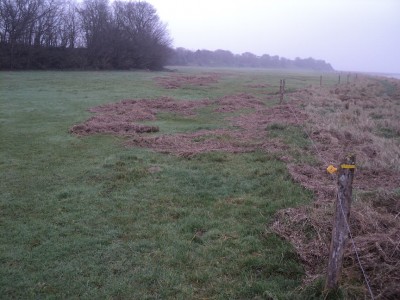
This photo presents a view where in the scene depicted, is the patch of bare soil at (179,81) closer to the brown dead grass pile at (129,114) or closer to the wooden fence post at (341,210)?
the brown dead grass pile at (129,114)

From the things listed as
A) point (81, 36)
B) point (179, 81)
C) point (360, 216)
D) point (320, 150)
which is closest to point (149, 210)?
point (360, 216)

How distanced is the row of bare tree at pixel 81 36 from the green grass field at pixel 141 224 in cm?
5251

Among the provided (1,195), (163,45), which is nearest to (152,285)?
(1,195)

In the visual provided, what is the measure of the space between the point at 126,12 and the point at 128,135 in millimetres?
80207

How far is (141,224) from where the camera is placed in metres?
7.07

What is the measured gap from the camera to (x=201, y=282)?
5.29 metres

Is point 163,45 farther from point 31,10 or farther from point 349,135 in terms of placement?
point 349,135

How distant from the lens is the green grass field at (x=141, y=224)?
521cm

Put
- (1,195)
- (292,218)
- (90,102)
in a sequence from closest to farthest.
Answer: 1. (292,218)
2. (1,195)
3. (90,102)

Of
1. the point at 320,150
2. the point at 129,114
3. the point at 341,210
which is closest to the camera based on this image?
the point at 341,210

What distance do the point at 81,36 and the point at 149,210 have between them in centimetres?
7299

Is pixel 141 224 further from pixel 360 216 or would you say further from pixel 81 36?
pixel 81 36

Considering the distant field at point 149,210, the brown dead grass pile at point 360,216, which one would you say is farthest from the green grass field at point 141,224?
the brown dead grass pile at point 360,216

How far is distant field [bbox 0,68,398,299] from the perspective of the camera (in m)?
5.27
